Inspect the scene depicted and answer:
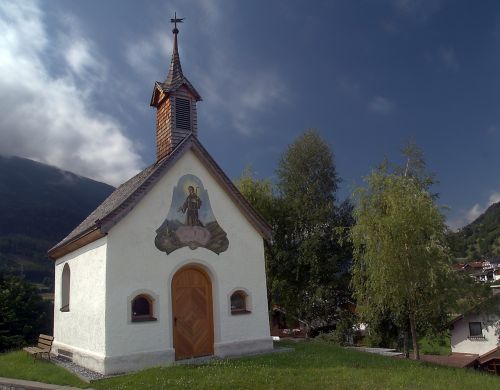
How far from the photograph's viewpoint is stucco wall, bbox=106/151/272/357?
12.6 meters

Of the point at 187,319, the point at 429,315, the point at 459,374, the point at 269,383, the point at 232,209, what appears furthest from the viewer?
the point at 429,315

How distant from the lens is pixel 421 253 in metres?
15.8

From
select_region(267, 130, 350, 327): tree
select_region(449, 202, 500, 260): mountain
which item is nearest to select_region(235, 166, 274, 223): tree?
select_region(267, 130, 350, 327): tree

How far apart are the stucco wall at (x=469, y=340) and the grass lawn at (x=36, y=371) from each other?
1160 inches

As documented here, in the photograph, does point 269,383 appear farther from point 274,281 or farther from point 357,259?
point 274,281

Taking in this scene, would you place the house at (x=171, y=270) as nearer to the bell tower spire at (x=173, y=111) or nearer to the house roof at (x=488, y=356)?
the bell tower spire at (x=173, y=111)

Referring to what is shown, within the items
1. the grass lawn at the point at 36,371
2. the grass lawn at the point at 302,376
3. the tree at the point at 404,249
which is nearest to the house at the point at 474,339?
the tree at the point at 404,249

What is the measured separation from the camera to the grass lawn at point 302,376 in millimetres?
10266

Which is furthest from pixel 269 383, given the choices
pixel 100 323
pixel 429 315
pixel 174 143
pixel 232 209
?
pixel 429 315

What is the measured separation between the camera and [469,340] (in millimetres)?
33281

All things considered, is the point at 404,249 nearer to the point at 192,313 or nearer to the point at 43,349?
the point at 192,313

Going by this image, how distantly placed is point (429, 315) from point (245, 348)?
8620 millimetres

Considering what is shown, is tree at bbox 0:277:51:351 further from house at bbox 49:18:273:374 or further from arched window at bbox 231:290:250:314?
arched window at bbox 231:290:250:314

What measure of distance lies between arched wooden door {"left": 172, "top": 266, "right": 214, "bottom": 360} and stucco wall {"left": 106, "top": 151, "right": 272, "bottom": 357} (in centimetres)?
27
